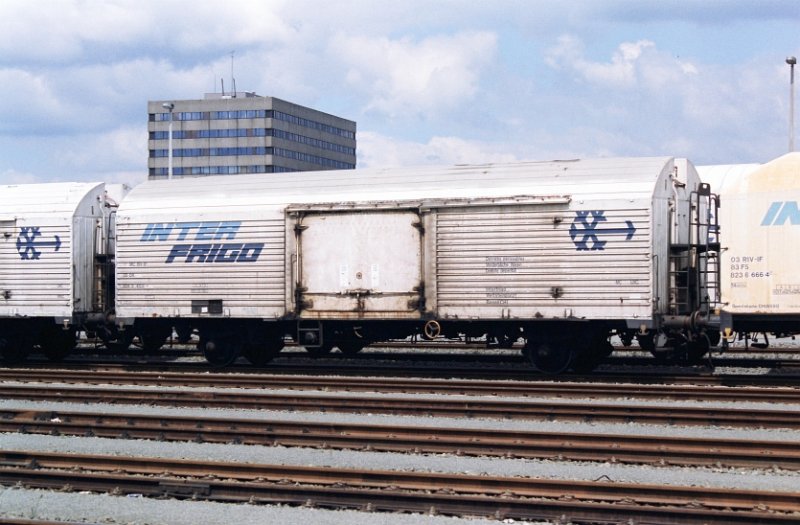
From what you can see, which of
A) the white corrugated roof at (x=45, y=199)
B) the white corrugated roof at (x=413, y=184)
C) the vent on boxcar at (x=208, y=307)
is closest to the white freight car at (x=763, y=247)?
the white corrugated roof at (x=413, y=184)

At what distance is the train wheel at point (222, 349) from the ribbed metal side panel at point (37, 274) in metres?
3.59

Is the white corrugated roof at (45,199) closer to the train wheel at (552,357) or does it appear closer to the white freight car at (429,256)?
the white freight car at (429,256)

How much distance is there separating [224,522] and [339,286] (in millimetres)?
11191

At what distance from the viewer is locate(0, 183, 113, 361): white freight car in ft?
75.2

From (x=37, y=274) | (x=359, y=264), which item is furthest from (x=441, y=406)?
(x=37, y=274)

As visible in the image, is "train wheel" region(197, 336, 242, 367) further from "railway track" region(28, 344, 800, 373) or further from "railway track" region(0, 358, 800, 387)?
"railway track" region(28, 344, 800, 373)

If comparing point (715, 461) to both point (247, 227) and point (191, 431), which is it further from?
point (247, 227)

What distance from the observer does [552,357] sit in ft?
63.7

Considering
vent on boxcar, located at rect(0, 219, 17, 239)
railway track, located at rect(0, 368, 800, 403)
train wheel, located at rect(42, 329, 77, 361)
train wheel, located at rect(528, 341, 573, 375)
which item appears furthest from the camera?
train wheel, located at rect(42, 329, 77, 361)

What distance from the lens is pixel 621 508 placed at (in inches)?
355

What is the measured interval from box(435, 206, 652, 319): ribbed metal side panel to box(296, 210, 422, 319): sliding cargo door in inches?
24.9

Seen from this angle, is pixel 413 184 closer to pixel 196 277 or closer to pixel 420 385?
pixel 420 385

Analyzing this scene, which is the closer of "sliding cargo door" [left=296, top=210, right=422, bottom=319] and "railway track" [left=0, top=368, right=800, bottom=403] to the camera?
"railway track" [left=0, top=368, right=800, bottom=403]

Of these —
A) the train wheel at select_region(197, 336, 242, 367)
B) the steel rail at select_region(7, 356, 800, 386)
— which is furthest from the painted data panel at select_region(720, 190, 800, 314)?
the train wheel at select_region(197, 336, 242, 367)
